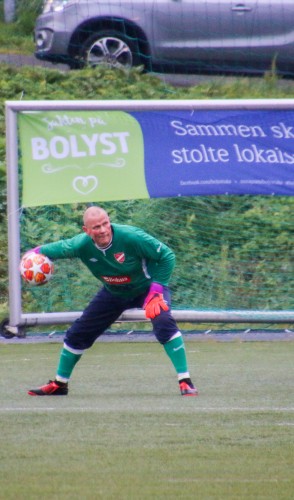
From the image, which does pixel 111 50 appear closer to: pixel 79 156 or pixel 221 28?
pixel 221 28

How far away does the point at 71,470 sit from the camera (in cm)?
682

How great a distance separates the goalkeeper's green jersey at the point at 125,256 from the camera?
9547 mm

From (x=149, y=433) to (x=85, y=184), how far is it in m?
5.63

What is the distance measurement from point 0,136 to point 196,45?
2940mm

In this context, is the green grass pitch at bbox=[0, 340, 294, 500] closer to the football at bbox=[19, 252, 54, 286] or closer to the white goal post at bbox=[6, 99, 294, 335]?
the football at bbox=[19, 252, 54, 286]

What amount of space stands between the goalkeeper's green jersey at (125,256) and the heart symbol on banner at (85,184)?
3442 millimetres

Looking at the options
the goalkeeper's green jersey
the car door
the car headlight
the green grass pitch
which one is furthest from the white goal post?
the car headlight

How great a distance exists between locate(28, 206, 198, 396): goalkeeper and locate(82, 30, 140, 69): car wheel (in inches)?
373

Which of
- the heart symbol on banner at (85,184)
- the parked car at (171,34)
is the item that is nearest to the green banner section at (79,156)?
the heart symbol on banner at (85,184)

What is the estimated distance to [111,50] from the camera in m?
19.0

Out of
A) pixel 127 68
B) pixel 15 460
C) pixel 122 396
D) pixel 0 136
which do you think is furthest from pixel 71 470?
pixel 127 68

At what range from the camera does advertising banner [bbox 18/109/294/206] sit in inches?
517

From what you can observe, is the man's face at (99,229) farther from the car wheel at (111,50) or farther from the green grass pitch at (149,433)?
the car wheel at (111,50)

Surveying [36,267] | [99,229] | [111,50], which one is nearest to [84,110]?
[36,267]
